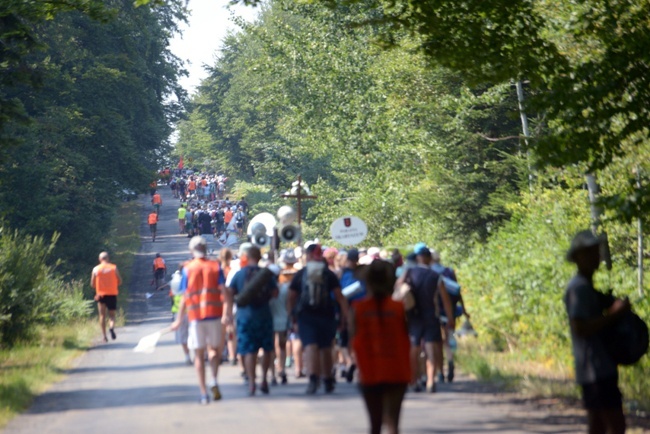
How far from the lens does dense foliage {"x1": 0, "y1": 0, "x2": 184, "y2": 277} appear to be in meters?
41.0

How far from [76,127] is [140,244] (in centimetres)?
1904

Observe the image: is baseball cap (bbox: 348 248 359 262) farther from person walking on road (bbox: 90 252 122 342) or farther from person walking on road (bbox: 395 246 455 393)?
person walking on road (bbox: 90 252 122 342)

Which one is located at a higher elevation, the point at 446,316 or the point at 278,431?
the point at 446,316

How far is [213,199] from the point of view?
266 ft

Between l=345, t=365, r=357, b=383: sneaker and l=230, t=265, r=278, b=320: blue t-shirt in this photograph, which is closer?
l=230, t=265, r=278, b=320: blue t-shirt

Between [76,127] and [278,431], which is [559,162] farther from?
[76,127]

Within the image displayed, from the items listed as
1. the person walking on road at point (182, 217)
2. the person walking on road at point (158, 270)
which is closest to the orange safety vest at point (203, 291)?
the person walking on road at point (158, 270)

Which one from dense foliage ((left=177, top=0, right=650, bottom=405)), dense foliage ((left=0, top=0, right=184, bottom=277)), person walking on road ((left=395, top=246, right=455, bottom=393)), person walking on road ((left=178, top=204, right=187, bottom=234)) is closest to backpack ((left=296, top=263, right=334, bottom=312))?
person walking on road ((left=395, top=246, right=455, bottom=393))

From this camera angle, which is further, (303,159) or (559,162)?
(303,159)

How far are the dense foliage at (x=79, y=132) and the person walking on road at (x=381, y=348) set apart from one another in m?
28.1

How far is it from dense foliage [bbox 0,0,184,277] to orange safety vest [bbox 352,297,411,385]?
28114 mm

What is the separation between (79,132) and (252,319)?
32.0 metres

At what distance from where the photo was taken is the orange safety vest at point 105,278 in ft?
82.4

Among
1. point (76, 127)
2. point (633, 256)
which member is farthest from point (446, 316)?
point (76, 127)
